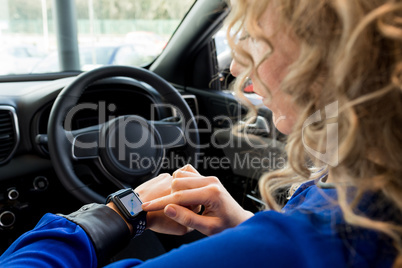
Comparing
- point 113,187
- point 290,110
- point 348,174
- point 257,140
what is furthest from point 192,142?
point 348,174

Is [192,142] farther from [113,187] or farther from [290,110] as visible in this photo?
[290,110]

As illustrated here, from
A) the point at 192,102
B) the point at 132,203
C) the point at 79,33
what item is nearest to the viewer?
the point at 132,203

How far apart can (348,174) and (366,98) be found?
0.12 m

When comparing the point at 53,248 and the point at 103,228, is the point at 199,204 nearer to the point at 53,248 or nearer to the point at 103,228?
the point at 103,228

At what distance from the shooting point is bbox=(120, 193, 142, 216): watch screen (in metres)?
0.96

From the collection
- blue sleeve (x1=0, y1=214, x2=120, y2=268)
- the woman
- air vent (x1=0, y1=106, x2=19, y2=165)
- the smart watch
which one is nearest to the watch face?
the smart watch

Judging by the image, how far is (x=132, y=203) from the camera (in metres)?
0.98

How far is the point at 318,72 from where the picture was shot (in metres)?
0.57

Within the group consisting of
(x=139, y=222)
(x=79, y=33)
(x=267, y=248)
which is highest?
(x=79, y=33)

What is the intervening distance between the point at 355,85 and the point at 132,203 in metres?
0.63

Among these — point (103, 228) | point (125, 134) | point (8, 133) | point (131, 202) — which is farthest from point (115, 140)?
point (103, 228)

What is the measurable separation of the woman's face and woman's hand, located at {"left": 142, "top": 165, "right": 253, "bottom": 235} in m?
0.23

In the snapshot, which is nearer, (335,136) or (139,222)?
(335,136)

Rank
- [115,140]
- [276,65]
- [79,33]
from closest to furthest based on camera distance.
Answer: [276,65] → [115,140] → [79,33]
